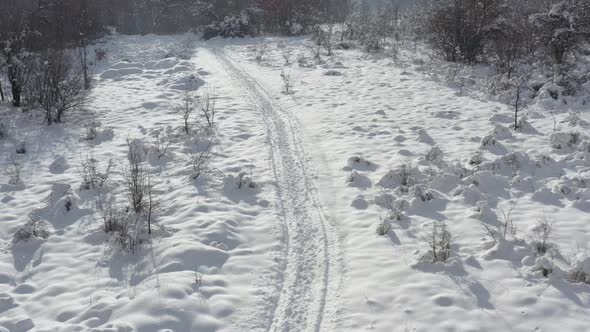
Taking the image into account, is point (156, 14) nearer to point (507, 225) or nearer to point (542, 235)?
point (507, 225)

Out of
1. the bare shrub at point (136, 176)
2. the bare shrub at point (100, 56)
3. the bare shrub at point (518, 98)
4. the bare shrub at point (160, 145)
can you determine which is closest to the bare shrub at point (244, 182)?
the bare shrub at point (136, 176)

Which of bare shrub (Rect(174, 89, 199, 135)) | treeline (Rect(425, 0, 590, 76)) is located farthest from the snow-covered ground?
treeline (Rect(425, 0, 590, 76))

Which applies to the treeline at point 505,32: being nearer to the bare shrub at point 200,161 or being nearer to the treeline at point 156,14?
the bare shrub at point 200,161

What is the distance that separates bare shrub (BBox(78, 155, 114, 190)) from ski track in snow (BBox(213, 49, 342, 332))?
2.77 m

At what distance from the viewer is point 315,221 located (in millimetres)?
6145

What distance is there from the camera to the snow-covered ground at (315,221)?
4422 mm

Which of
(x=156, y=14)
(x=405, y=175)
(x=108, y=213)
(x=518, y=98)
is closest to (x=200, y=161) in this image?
(x=108, y=213)

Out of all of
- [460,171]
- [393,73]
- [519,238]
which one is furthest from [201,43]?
[519,238]

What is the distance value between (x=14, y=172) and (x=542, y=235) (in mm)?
8031

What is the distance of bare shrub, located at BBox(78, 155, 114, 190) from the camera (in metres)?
7.15

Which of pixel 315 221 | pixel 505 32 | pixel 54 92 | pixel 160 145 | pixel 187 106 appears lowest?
pixel 315 221

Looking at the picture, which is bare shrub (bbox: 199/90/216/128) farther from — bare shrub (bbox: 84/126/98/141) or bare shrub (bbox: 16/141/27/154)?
bare shrub (bbox: 16/141/27/154)

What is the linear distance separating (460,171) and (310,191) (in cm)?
237

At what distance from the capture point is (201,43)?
2319 centimetres
